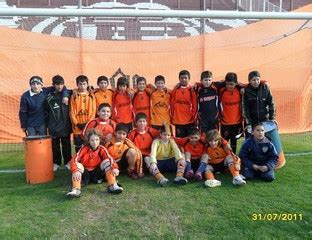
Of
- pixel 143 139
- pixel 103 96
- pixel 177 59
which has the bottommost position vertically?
pixel 143 139

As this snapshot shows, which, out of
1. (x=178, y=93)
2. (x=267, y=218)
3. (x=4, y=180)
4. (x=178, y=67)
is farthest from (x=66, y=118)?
(x=178, y=67)

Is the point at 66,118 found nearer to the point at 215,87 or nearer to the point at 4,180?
the point at 4,180

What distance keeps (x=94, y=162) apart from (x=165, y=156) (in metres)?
1.03

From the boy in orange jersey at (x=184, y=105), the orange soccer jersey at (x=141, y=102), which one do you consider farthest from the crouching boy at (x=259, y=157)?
the orange soccer jersey at (x=141, y=102)

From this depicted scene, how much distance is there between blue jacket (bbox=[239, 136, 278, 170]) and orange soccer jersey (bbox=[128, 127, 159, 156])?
1.26 m

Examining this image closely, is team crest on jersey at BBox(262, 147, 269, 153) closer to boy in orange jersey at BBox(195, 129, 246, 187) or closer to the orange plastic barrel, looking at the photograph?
boy in orange jersey at BBox(195, 129, 246, 187)

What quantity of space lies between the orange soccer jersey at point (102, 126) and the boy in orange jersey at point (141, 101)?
58 cm

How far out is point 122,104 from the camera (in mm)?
5613

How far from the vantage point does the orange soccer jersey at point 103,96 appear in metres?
5.55

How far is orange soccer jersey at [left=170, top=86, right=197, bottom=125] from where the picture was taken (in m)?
5.58

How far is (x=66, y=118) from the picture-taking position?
5.42 m

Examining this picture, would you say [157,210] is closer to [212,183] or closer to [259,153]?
[212,183]
